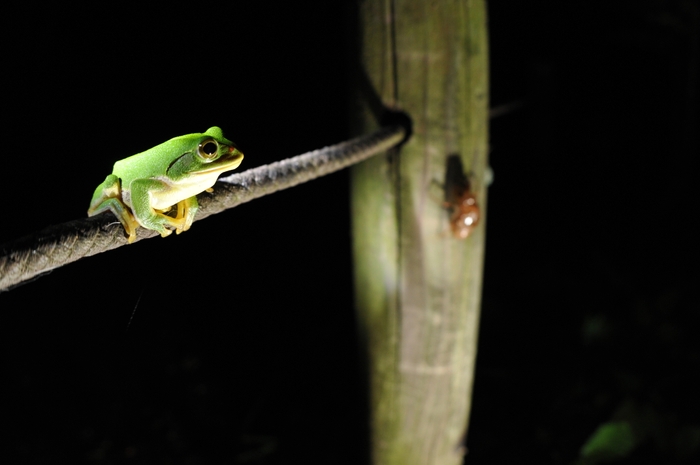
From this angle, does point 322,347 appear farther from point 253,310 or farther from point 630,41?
point 630,41

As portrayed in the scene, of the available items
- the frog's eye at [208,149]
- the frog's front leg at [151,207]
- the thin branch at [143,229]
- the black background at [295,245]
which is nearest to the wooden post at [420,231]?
the thin branch at [143,229]

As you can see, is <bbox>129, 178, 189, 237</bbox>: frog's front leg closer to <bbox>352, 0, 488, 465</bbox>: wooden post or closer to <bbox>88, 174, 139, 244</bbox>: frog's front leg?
<bbox>88, 174, 139, 244</bbox>: frog's front leg

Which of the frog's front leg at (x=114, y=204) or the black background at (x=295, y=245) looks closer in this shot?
the frog's front leg at (x=114, y=204)

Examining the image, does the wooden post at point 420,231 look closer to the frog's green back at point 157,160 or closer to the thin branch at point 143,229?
the thin branch at point 143,229

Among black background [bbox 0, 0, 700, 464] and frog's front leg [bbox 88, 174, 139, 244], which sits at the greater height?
frog's front leg [bbox 88, 174, 139, 244]

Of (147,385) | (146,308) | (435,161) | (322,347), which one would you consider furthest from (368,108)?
(146,308)

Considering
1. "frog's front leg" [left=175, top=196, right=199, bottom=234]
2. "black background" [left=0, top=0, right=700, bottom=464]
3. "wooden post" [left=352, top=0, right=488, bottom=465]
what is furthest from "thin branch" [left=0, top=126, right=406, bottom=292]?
"black background" [left=0, top=0, right=700, bottom=464]

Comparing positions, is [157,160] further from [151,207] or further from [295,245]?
[295,245]
